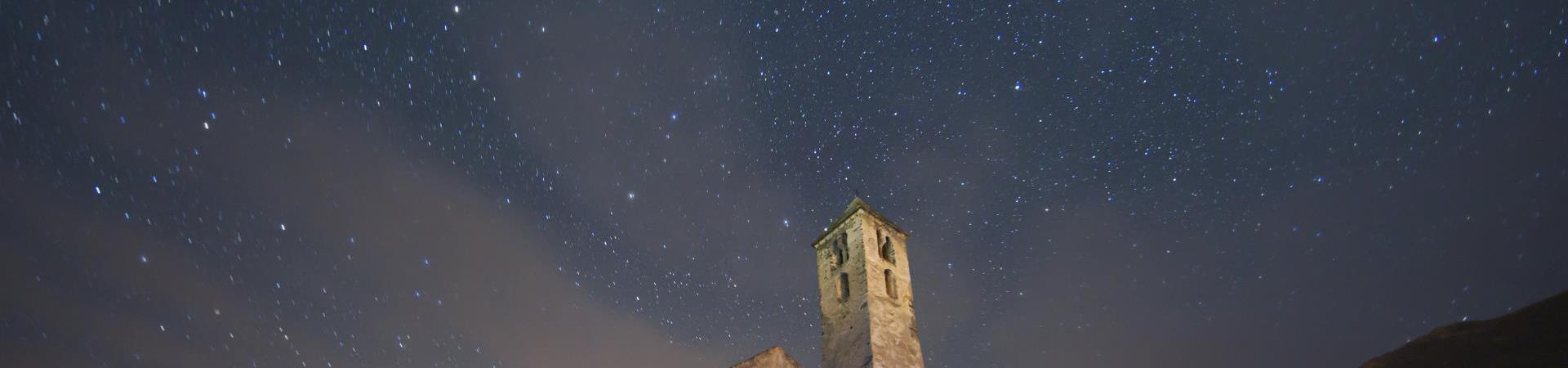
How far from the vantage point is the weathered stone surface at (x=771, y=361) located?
16.7 metres

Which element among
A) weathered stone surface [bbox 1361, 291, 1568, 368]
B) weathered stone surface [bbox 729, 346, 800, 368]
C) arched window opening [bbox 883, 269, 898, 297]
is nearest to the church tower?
arched window opening [bbox 883, 269, 898, 297]

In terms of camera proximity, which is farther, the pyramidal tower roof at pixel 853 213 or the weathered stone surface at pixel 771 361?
the pyramidal tower roof at pixel 853 213

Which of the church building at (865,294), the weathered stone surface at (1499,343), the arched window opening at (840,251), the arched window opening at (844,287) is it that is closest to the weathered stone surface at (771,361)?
the church building at (865,294)

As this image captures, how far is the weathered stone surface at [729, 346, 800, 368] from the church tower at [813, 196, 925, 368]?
320 cm

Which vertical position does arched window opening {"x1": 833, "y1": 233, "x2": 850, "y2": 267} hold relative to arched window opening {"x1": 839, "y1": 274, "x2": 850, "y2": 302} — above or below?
above

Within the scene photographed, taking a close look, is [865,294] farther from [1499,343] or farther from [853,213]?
[1499,343]

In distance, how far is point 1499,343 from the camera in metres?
28.5

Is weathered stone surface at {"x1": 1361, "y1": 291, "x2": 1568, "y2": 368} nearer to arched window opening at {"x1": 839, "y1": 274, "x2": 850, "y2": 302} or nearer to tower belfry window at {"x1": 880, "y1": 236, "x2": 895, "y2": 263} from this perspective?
tower belfry window at {"x1": 880, "y1": 236, "x2": 895, "y2": 263}

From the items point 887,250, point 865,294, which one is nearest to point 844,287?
point 865,294

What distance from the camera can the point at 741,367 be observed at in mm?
16609

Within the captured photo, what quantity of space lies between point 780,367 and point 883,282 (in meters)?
6.31

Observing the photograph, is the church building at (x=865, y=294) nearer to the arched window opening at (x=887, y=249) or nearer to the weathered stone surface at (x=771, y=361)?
the arched window opening at (x=887, y=249)

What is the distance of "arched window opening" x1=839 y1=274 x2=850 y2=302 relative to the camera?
875 inches

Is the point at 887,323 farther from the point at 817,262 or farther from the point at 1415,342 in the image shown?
the point at 1415,342
